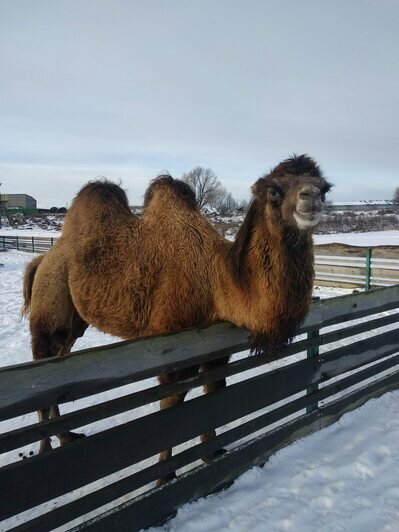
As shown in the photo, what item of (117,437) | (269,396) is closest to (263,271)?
(269,396)

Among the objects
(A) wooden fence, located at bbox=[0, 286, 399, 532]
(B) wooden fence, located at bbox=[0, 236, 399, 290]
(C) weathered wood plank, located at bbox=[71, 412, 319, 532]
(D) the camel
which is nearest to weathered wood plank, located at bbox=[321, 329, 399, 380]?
(A) wooden fence, located at bbox=[0, 286, 399, 532]

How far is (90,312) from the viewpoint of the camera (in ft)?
13.3

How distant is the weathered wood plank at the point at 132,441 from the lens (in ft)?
7.39

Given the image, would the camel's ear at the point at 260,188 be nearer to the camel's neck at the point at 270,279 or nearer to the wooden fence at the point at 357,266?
the camel's neck at the point at 270,279

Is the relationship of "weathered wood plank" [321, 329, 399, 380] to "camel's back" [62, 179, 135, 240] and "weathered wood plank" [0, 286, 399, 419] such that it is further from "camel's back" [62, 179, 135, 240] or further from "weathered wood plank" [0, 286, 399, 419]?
"camel's back" [62, 179, 135, 240]

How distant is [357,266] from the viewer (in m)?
13.1

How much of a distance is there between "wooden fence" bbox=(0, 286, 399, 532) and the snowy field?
0.10 m

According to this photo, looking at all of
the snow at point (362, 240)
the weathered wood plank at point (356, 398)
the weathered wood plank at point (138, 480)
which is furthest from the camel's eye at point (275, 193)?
the snow at point (362, 240)

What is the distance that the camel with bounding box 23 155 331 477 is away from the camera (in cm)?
305

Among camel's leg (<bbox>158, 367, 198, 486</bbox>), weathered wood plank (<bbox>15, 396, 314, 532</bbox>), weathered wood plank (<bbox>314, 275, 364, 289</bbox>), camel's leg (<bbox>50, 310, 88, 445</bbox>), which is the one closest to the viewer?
weathered wood plank (<bbox>15, 396, 314, 532</bbox>)

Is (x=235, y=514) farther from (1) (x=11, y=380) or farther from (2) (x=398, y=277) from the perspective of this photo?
(2) (x=398, y=277)

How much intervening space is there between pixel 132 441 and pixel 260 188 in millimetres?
1966

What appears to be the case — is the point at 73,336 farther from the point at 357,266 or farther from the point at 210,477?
the point at 357,266

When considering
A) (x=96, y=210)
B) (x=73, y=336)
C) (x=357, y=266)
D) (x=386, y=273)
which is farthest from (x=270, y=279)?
(x=357, y=266)
